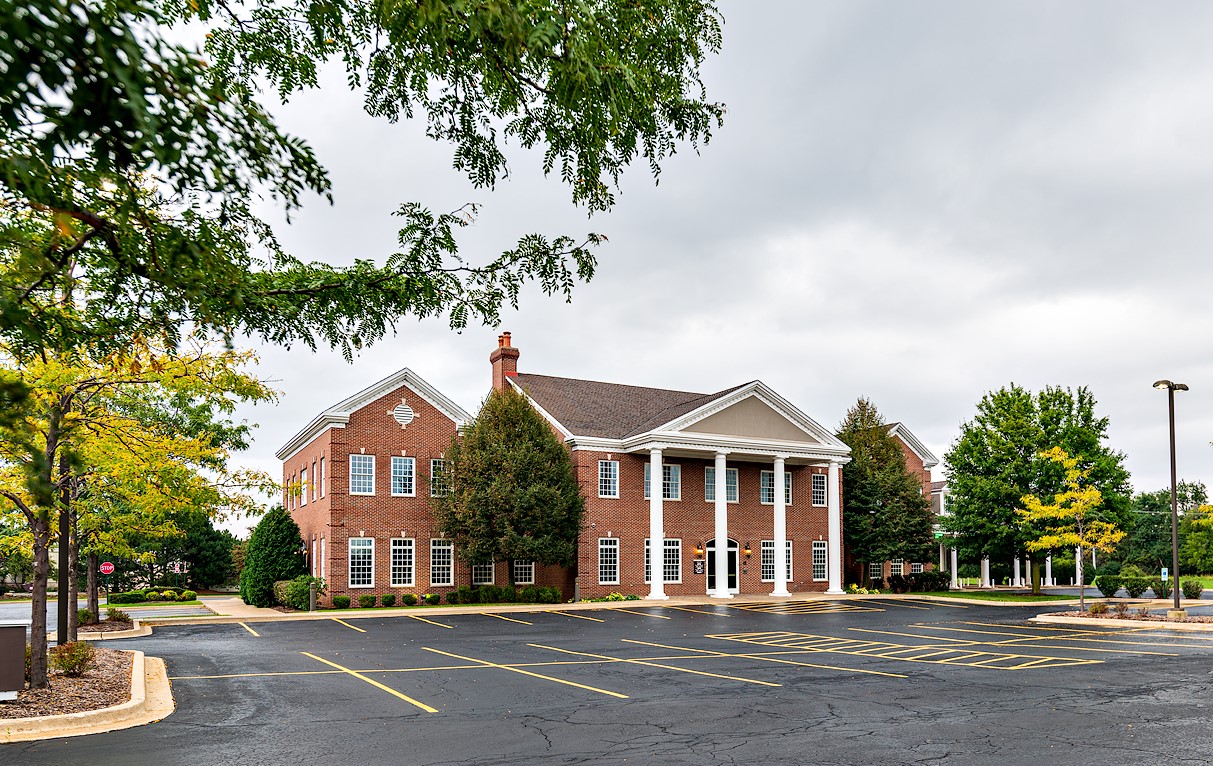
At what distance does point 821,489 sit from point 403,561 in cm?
2239

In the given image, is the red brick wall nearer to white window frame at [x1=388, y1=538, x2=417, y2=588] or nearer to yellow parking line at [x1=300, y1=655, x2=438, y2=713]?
white window frame at [x1=388, y1=538, x2=417, y2=588]

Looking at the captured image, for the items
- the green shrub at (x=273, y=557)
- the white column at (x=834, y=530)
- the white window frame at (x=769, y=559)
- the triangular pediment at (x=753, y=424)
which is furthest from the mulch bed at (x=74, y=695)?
the white column at (x=834, y=530)

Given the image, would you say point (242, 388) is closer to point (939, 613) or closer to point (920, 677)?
point (920, 677)

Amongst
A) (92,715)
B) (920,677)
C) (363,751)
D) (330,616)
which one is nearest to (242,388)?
(92,715)

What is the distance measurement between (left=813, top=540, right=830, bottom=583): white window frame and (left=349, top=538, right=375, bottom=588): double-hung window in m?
22.8

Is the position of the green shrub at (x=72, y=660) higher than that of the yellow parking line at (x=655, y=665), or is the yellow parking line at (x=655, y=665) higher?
the green shrub at (x=72, y=660)

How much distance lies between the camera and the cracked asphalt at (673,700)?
10203 millimetres

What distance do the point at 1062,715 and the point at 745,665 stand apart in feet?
22.7

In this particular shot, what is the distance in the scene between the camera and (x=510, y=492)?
1484 inches

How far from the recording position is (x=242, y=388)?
18484mm

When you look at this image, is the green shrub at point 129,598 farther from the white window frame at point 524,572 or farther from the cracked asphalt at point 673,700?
the cracked asphalt at point 673,700

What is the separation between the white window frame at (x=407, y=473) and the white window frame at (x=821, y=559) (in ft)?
69.3

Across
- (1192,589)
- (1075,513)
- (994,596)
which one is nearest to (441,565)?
(1075,513)

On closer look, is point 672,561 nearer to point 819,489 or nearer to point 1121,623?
point 819,489
